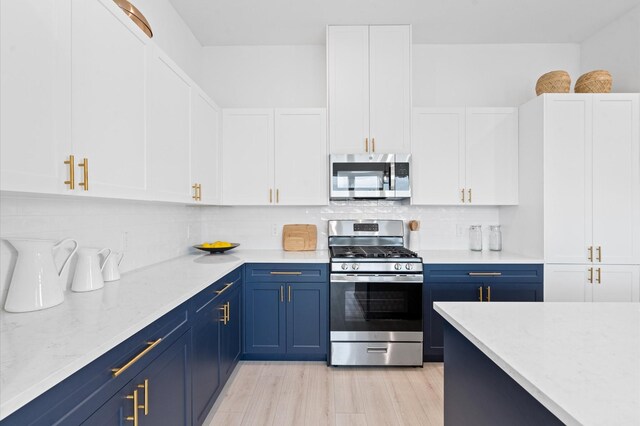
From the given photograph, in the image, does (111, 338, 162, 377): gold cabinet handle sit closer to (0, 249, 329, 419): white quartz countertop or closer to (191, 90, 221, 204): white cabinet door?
(0, 249, 329, 419): white quartz countertop

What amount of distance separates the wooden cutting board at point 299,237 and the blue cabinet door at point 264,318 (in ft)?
1.85

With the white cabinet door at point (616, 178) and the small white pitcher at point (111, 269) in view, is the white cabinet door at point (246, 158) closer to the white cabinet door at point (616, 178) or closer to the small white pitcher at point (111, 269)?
the small white pitcher at point (111, 269)

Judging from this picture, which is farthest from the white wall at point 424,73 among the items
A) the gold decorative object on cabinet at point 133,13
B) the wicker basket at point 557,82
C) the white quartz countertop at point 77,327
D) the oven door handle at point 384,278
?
the white quartz countertop at point 77,327

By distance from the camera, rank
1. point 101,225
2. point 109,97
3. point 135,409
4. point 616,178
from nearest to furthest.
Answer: point 135,409, point 109,97, point 101,225, point 616,178

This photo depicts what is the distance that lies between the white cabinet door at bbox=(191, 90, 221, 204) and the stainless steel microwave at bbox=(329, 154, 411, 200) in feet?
3.41

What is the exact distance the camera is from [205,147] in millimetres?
2703

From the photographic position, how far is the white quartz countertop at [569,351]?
662 mm

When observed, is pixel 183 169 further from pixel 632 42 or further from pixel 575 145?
pixel 632 42

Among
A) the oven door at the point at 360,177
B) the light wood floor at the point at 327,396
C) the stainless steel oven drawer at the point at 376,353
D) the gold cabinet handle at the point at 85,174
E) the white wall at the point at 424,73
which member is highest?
the white wall at the point at 424,73

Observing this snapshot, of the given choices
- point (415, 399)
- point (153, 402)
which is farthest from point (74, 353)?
point (415, 399)

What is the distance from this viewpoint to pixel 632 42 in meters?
2.78

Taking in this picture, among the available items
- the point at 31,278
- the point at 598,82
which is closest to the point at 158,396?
the point at 31,278

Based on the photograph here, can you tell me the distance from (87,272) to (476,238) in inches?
123

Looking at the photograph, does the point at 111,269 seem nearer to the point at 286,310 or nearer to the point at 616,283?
the point at 286,310
